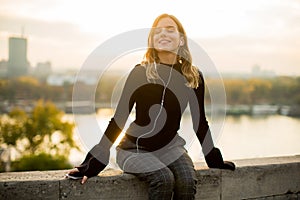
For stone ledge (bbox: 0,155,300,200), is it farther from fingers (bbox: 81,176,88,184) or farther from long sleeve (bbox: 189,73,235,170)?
long sleeve (bbox: 189,73,235,170)

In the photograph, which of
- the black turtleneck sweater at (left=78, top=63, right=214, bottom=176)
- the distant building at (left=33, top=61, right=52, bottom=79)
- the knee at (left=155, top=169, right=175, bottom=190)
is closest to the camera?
the knee at (left=155, top=169, right=175, bottom=190)

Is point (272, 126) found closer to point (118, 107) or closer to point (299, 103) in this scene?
point (299, 103)

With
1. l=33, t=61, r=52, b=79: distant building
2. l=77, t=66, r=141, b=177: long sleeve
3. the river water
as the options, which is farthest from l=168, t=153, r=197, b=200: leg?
l=33, t=61, r=52, b=79: distant building

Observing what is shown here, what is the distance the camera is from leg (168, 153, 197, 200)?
2.46 m

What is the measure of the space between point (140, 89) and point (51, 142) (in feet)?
135

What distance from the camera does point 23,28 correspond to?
6150 centimetres

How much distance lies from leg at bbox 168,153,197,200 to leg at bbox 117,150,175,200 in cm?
6

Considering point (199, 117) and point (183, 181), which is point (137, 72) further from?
point (183, 181)

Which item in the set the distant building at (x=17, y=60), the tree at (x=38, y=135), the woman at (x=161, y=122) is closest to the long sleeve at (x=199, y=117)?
the woman at (x=161, y=122)

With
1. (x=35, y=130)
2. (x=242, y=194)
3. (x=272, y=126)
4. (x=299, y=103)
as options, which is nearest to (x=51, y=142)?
(x=35, y=130)

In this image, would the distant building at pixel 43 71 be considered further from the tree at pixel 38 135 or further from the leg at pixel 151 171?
the leg at pixel 151 171

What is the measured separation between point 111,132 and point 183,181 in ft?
1.80

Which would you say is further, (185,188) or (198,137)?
(198,137)

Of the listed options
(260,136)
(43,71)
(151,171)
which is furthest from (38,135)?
(151,171)
